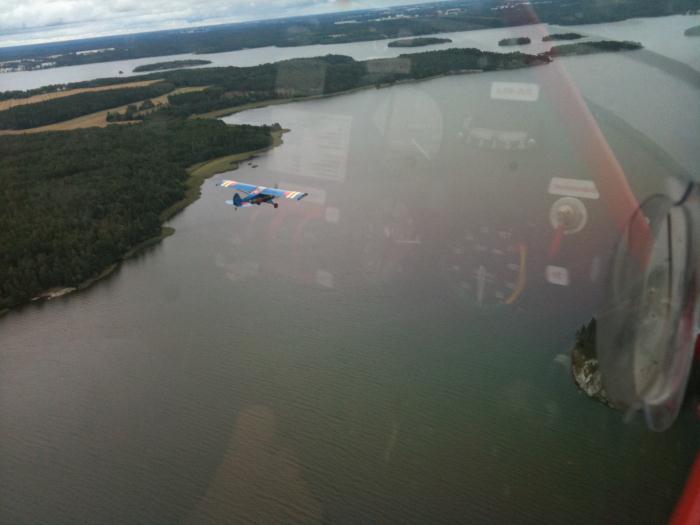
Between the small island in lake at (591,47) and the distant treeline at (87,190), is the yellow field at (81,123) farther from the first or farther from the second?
the small island in lake at (591,47)

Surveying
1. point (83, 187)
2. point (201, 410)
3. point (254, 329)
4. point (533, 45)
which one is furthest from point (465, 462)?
point (533, 45)

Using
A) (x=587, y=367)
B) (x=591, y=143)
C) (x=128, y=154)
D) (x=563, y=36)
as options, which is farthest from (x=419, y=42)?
(x=587, y=367)

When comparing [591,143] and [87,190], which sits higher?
[591,143]

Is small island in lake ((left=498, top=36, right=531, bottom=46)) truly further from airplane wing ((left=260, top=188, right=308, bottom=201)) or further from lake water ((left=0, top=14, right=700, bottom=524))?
airplane wing ((left=260, top=188, right=308, bottom=201))

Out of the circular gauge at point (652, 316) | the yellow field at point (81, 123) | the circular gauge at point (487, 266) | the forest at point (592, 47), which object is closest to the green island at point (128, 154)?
the yellow field at point (81, 123)

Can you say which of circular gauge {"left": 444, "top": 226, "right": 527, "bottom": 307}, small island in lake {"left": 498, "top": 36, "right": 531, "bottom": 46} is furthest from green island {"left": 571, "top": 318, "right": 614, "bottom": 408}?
small island in lake {"left": 498, "top": 36, "right": 531, "bottom": 46}

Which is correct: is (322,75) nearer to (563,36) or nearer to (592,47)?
(563,36)

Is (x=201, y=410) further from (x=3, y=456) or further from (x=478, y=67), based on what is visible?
(x=478, y=67)
